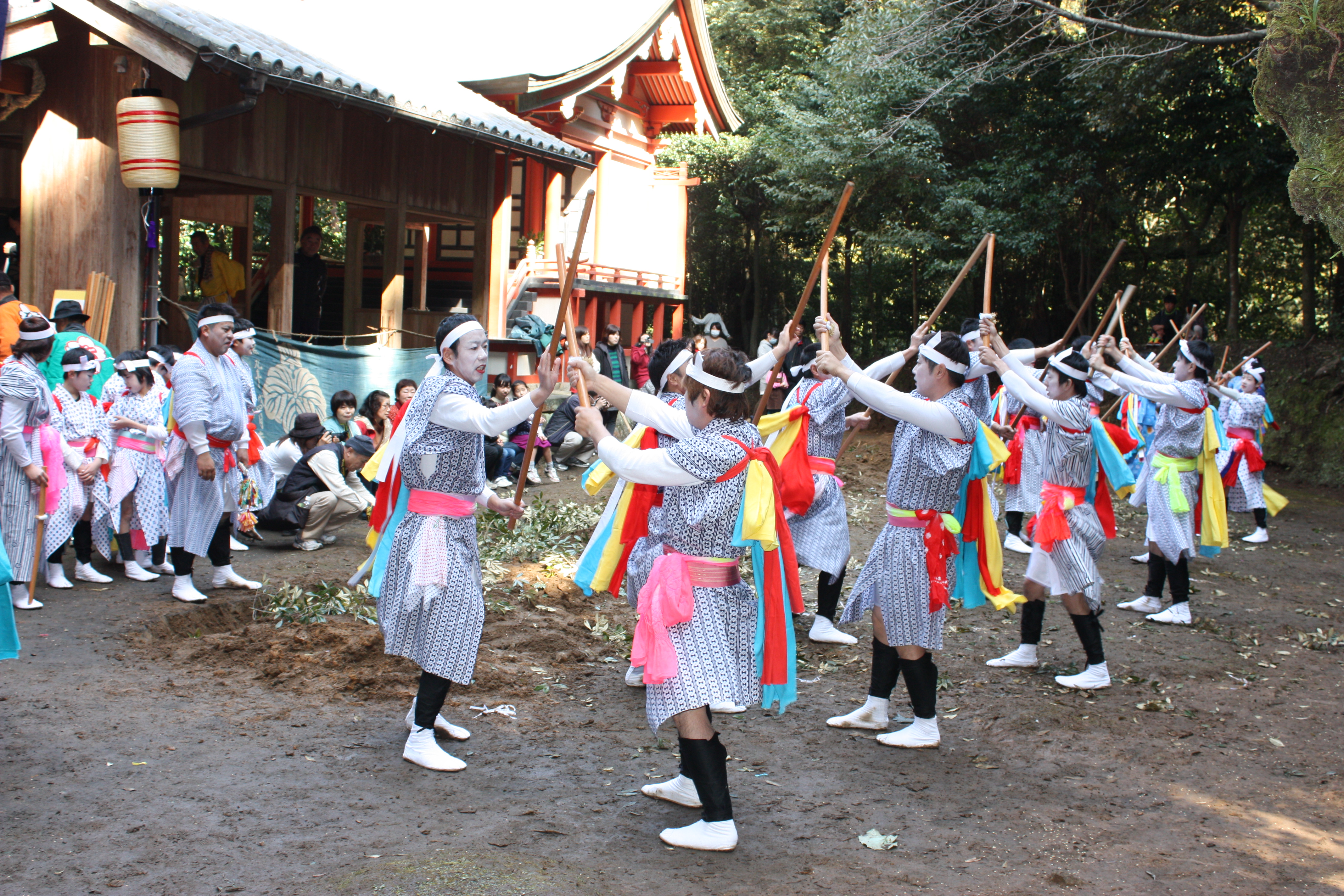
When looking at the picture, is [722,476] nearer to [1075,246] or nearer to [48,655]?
[48,655]

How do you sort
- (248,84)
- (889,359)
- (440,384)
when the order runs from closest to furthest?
(440,384) < (889,359) < (248,84)

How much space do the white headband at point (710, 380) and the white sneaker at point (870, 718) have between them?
2034 millimetres

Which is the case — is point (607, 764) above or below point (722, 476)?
below

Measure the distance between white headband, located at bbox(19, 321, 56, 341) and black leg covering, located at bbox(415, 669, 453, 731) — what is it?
3432 mm

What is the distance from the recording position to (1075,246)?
730 inches

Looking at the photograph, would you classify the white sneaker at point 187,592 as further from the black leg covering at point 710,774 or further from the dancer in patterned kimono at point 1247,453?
the dancer in patterned kimono at point 1247,453

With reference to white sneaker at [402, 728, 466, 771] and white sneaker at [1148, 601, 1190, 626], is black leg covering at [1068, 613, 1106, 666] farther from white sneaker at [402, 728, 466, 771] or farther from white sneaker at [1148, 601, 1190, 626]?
white sneaker at [402, 728, 466, 771]

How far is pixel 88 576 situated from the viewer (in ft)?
22.9

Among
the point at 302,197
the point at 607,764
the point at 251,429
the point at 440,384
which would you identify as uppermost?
the point at 302,197

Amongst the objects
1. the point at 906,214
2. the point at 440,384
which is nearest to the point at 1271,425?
the point at 906,214

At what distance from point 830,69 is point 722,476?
17.5 meters

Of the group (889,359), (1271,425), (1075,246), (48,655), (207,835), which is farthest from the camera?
(1075,246)

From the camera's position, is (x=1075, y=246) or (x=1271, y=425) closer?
(x=1271, y=425)

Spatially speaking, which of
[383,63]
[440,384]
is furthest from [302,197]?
[440,384]
